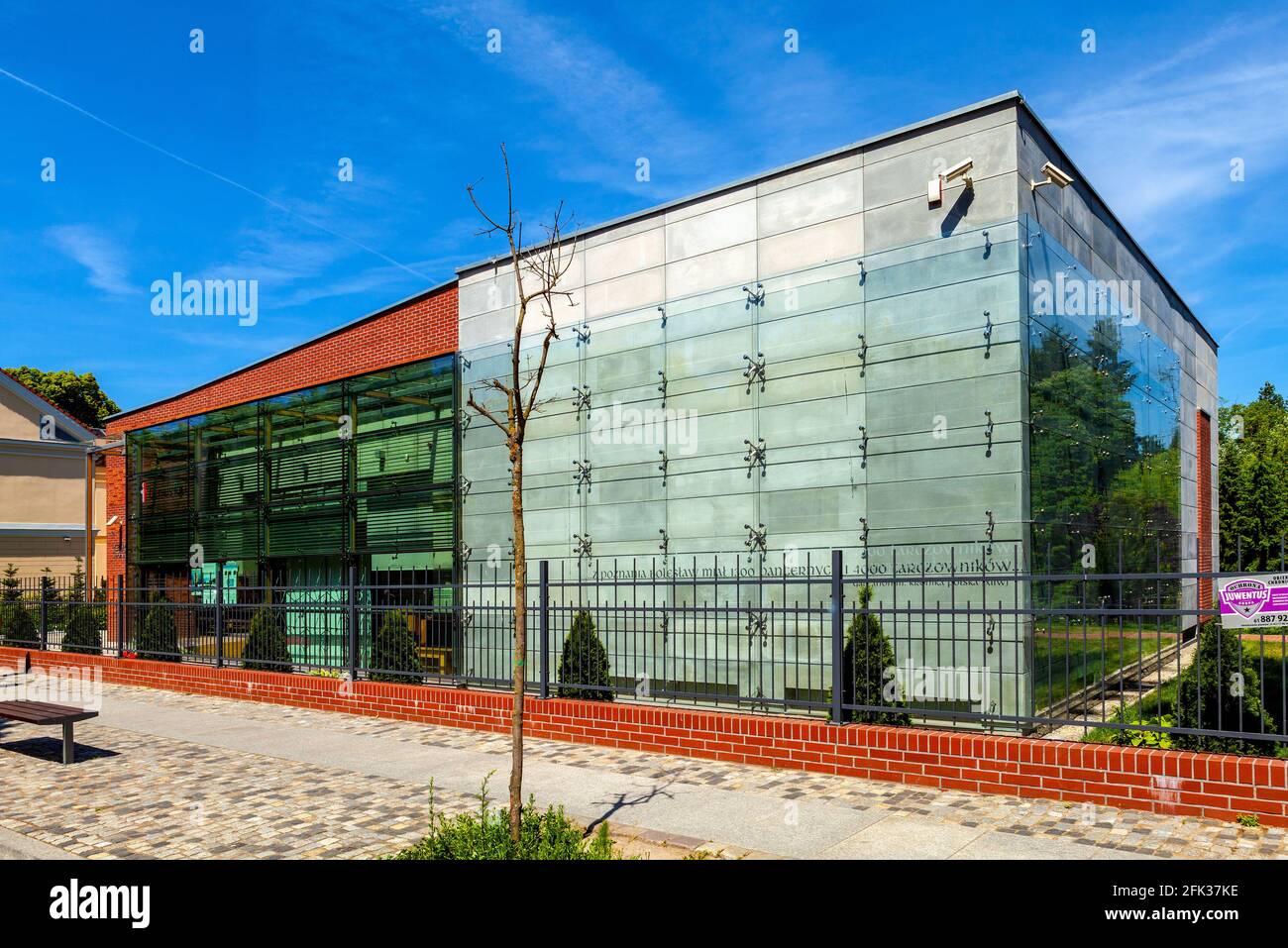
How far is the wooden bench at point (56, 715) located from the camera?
32.7ft

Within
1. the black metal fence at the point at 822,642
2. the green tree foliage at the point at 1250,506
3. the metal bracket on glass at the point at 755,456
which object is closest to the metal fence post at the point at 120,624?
the black metal fence at the point at 822,642

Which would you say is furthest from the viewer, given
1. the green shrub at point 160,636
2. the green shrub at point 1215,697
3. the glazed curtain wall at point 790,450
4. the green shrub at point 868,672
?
the green shrub at point 160,636

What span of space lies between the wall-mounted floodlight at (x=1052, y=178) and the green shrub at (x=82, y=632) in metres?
19.5

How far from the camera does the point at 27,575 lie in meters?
36.3

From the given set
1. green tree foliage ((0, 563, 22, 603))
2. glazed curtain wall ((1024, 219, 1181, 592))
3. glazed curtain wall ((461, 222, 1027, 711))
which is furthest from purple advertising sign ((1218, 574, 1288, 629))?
green tree foliage ((0, 563, 22, 603))

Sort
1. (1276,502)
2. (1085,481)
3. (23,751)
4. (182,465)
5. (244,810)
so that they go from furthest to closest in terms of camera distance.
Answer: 1. (1276,502)
2. (182,465)
3. (1085,481)
4. (23,751)
5. (244,810)

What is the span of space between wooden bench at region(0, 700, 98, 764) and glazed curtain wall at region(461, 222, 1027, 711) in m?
4.59

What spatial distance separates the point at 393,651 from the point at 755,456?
624 cm

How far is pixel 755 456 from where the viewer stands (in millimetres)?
14539

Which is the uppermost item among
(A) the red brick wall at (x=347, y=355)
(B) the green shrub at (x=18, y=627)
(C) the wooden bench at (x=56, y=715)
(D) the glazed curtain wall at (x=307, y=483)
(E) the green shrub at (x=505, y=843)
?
(A) the red brick wall at (x=347, y=355)

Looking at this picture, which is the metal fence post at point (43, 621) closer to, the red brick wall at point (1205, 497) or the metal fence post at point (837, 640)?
the metal fence post at point (837, 640)

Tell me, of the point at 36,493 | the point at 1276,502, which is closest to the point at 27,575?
the point at 36,493
